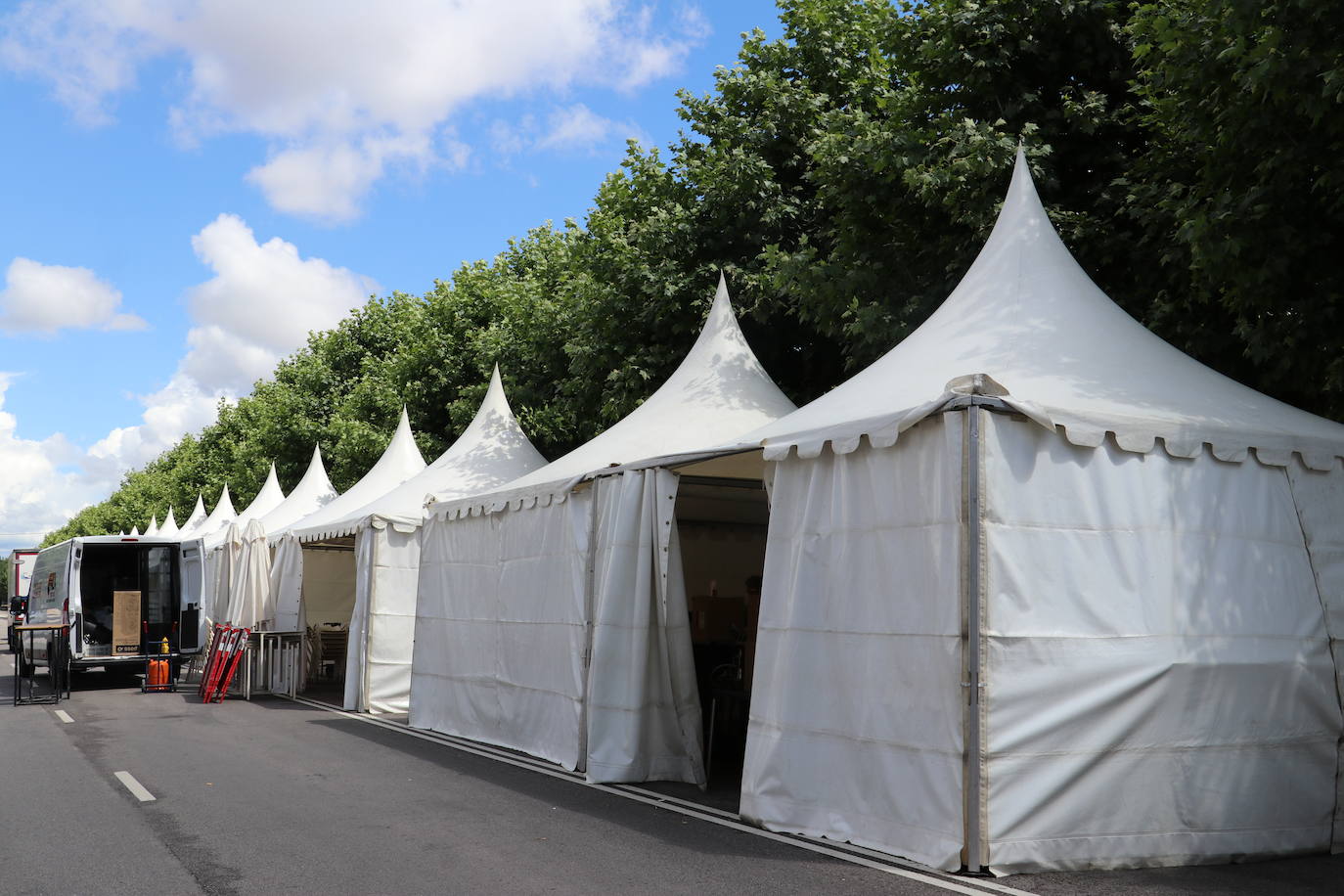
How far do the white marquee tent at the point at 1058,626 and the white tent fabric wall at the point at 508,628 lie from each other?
3489 millimetres

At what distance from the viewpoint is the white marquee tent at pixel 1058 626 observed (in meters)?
7.01

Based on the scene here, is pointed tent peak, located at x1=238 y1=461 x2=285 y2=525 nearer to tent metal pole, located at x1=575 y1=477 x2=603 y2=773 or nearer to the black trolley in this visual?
the black trolley

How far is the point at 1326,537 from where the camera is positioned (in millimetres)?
7992

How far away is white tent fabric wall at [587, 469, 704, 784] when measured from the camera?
34.4 ft

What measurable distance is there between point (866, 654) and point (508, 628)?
6.27 metres

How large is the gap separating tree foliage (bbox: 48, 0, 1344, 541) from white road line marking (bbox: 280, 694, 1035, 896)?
640 centimetres

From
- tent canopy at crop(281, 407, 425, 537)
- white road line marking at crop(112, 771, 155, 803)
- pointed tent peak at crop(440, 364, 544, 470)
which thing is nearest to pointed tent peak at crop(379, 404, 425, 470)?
tent canopy at crop(281, 407, 425, 537)

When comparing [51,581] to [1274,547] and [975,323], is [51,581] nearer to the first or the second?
[975,323]

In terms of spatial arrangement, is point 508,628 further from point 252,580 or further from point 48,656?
point 252,580

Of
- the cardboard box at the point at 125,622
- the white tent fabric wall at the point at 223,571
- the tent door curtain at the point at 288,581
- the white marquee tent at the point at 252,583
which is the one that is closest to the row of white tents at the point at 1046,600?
the tent door curtain at the point at 288,581

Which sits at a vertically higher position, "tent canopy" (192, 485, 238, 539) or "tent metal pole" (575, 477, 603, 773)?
"tent canopy" (192, 485, 238, 539)

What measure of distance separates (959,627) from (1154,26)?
707 centimetres

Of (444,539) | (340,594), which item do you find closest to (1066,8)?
(444,539)

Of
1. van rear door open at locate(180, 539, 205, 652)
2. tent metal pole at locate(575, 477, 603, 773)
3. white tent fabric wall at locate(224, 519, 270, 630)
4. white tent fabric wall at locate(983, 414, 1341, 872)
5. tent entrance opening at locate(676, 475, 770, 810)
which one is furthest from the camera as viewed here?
white tent fabric wall at locate(224, 519, 270, 630)
